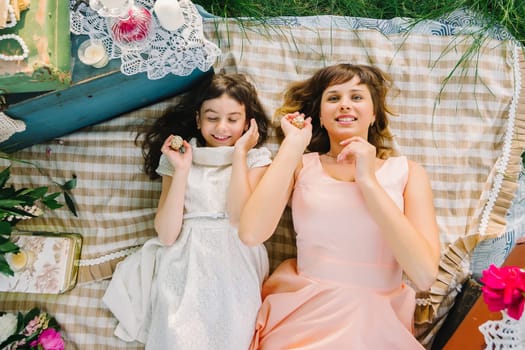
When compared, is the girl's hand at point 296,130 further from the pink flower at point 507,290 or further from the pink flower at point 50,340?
the pink flower at point 50,340

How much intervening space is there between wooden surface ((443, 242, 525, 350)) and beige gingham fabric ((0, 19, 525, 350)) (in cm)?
33

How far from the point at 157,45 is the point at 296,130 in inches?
25.1

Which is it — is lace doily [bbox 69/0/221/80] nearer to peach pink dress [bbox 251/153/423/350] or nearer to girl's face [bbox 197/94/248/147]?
girl's face [bbox 197/94/248/147]

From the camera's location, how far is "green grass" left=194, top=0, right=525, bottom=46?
2672 millimetres

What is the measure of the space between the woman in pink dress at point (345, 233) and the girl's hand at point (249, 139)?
14 cm

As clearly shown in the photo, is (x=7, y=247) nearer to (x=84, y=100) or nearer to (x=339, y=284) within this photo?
(x=84, y=100)

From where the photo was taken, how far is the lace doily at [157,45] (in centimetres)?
198

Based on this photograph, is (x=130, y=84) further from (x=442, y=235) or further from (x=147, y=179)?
(x=442, y=235)

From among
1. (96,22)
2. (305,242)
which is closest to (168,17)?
(96,22)

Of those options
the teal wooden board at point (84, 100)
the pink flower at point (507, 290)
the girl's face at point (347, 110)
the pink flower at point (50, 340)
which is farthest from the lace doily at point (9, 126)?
the pink flower at point (507, 290)

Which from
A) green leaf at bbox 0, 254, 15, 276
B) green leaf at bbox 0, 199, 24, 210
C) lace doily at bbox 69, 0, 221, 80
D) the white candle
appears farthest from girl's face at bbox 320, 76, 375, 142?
green leaf at bbox 0, 254, 15, 276

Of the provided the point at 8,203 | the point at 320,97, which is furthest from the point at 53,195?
the point at 320,97

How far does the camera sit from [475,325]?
203 centimetres

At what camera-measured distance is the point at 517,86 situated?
2.57 metres
